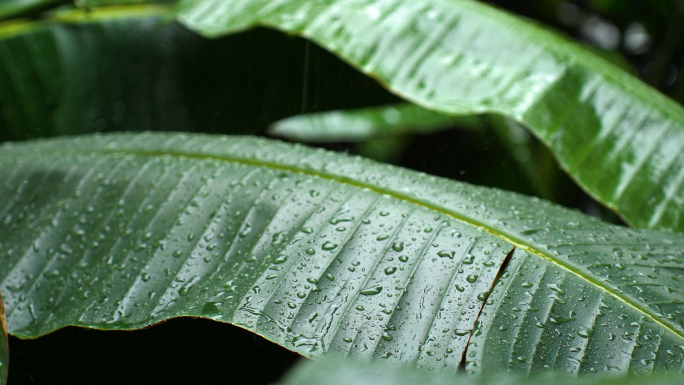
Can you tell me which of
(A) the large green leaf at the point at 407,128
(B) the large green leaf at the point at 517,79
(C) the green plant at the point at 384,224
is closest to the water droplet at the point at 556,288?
(C) the green plant at the point at 384,224

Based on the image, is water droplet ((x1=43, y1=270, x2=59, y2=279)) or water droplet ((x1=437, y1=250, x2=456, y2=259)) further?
water droplet ((x1=43, y1=270, x2=59, y2=279))

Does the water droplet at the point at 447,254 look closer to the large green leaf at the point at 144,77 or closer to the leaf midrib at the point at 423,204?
the leaf midrib at the point at 423,204

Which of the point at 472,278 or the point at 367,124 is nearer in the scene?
the point at 472,278

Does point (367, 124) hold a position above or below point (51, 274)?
below

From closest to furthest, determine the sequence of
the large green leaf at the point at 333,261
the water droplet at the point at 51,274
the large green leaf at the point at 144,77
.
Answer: the large green leaf at the point at 333,261, the water droplet at the point at 51,274, the large green leaf at the point at 144,77

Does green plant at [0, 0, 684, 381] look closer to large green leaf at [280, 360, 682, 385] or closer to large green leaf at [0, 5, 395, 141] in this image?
large green leaf at [0, 5, 395, 141]

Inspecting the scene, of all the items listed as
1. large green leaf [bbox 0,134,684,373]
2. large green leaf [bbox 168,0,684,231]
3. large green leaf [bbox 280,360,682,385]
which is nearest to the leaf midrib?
large green leaf [bbox 0,134,684,373]

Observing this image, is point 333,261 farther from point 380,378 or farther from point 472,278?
point 380,378

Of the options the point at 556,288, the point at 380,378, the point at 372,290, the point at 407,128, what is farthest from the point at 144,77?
the point at 380,378
